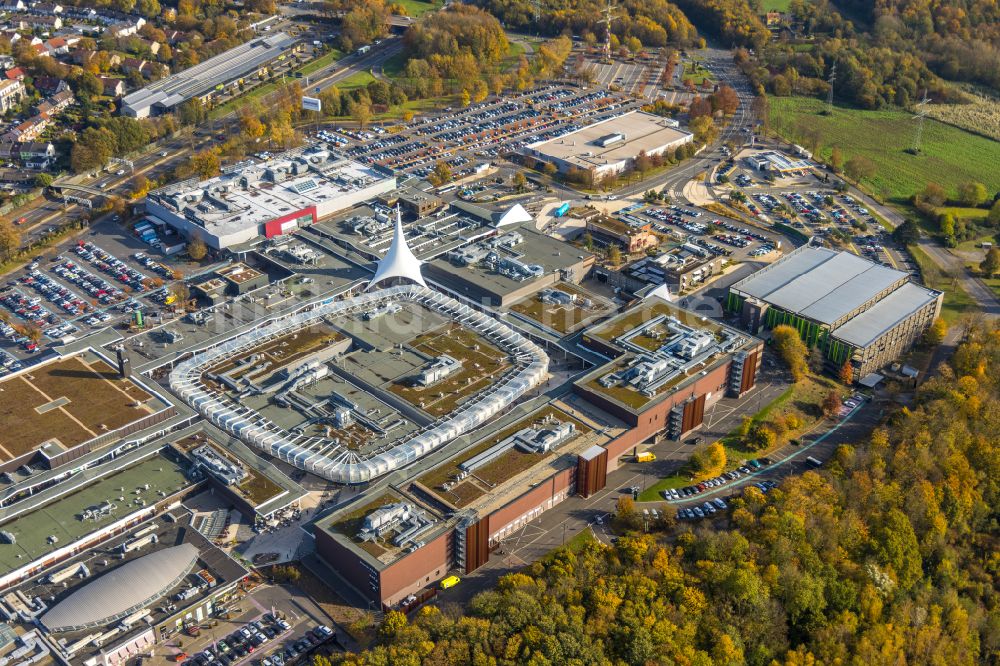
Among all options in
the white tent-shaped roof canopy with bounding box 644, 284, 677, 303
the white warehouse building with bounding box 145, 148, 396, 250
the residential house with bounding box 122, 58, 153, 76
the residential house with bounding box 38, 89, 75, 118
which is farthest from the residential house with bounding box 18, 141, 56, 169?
the white tent-shaped roof canopy with bounding box 644, 284, 677, 303

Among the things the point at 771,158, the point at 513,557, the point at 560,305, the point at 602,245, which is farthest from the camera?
the point at 771,158

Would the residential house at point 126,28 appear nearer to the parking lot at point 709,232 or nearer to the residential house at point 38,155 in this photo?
the residential house at point 38,155

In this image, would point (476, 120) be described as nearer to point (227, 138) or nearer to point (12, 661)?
point (227, 138)

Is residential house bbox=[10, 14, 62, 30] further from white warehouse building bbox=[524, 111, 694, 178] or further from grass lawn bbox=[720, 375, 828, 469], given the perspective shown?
grass lawn bbox=[720, 375, 828, 469]

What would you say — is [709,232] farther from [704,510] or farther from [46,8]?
[46,8]

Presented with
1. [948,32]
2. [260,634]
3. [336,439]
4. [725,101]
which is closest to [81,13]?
[725,101]

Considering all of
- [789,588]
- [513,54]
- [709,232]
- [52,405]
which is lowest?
[789,588]

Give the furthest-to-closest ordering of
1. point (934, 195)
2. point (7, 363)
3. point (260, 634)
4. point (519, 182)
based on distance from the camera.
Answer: point (519, 182), point (934, 195), point (7, 363), point (260, 634)

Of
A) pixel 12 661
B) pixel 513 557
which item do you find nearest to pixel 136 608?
pixel 12 661
